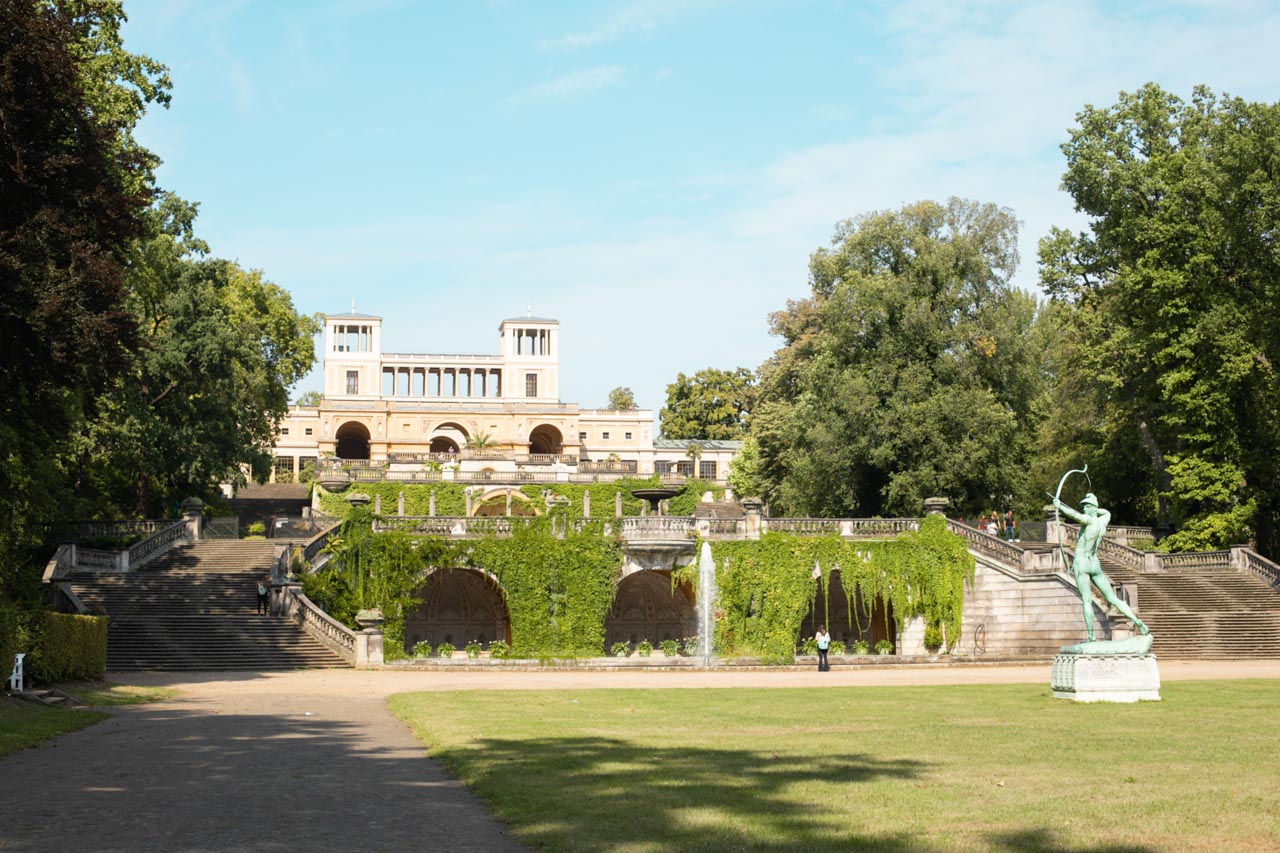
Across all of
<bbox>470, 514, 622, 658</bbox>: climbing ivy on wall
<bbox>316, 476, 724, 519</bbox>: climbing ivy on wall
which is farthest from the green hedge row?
<bbox>316, 476, 724, 519</bbox>: climbing ivy on wall

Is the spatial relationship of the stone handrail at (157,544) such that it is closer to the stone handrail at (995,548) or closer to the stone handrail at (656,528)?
the stone handrail at (656,528)

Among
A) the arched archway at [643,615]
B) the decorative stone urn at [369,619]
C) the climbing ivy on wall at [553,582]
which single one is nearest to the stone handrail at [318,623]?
the decorative stone urn at [369,619]

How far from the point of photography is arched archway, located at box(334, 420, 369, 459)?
9638cm

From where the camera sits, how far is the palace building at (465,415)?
93.8 meters

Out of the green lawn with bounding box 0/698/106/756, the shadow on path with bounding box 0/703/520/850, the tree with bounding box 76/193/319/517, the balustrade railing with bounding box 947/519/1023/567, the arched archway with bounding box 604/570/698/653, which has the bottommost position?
the arched archway with bounding box 604/570/698/653

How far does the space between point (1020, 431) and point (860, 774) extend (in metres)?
42.7

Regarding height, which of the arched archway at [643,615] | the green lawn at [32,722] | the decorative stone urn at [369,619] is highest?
the green lawn at [32,722]

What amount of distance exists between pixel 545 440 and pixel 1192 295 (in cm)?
6198

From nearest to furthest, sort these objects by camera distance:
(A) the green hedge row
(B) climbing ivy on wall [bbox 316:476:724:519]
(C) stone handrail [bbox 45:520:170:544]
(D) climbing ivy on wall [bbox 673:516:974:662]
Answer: (A) the green hedge row → (D) climbing ivy on wall [bbox 673:516:974:662] → (C) stone handrail [bbox 45:520:170:544] → (B) climbing ivy on wall [bbox 316:476:724:519]

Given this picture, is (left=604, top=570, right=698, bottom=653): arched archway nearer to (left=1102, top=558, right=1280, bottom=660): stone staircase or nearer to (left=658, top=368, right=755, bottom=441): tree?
(left=1102, top=558, right=1280, bottom=660): stone staircase

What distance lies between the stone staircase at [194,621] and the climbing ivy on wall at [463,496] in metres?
19.9

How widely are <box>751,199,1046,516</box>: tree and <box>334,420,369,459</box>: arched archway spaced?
1928 inches

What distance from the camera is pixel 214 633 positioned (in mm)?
35500

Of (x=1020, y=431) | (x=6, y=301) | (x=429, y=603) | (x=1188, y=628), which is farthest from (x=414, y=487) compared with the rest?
(x=6, y=301)
